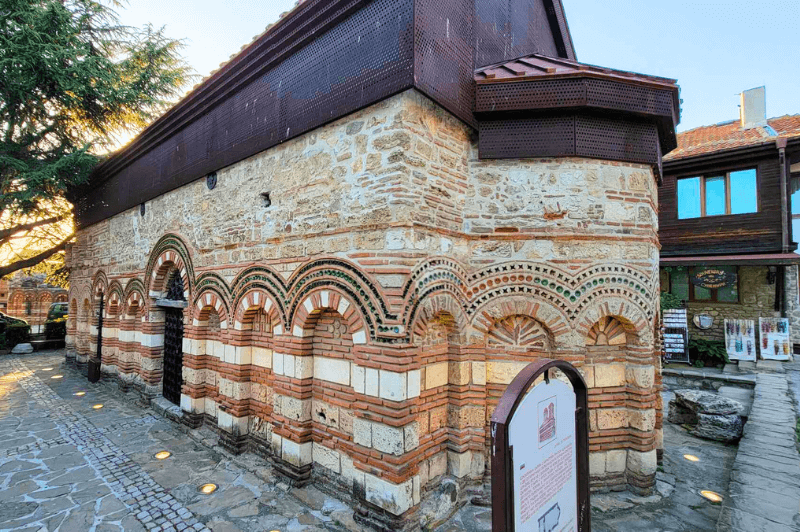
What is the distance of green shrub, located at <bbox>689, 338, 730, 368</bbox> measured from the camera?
10461 millimetres

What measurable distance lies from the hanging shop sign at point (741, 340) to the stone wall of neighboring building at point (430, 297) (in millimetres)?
7692

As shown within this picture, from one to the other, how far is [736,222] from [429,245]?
11210 mm

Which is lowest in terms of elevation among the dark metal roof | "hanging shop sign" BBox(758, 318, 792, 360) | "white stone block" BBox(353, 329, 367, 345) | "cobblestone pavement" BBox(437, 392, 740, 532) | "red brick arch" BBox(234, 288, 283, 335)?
"cobblestone pavement" BBox(437, 392, 740, 532)

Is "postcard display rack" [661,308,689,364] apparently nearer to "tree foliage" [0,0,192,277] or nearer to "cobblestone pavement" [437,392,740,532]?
"cobblestone pavement" [437,392,740,532]

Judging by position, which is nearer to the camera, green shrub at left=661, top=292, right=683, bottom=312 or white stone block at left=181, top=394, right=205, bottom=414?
white stone block at left=181, top=394, right=205, bottom=414

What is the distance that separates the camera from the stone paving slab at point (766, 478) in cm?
321

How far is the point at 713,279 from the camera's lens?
1084cm

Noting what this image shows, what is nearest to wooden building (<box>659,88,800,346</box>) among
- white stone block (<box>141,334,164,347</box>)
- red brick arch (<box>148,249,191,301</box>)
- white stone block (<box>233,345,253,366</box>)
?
white stone block (<box>233,345,253,366</box>)

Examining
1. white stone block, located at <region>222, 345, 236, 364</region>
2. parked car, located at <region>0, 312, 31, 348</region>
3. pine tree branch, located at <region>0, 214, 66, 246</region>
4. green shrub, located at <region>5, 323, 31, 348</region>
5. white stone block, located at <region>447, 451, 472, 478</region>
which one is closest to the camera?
white stone block, located at <region>447, 451, 472, 478</region>

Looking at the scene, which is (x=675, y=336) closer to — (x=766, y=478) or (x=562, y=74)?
(x=766, y=478)

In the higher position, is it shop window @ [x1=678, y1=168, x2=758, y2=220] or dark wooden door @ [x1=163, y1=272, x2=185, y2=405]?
shop window @ [x1=678, y1=168, x2=758, y2=220]

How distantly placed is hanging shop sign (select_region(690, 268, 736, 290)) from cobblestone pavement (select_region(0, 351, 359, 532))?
1174cm

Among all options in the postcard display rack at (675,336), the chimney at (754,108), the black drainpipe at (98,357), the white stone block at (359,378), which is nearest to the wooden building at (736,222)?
the chimney at (754,108)

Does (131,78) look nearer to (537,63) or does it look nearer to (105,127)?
(105,127)
